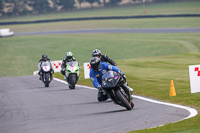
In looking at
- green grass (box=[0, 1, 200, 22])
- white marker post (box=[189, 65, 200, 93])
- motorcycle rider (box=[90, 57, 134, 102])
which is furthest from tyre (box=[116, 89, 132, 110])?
green grass (box=[0, 1, 200, 22])

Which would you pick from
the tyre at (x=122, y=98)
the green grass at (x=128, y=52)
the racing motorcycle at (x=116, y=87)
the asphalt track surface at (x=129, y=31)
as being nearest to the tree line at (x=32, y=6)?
the asphalt track surface at (x=129, y=31)

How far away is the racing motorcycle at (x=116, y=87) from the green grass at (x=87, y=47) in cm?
2601

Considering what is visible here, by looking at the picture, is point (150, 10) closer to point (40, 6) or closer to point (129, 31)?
point (129, 31)

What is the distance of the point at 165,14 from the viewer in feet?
235

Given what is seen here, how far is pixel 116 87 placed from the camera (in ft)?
35.3

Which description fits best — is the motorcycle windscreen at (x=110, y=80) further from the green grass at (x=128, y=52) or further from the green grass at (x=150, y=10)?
the green grass at (x=150, y=10)

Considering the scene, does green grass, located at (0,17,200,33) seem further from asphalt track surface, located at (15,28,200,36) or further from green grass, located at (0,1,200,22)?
green grass, located at (0,1,200,22)

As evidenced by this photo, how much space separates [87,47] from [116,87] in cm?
3700

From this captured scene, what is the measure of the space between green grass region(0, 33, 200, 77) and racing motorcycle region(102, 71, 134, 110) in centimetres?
2601

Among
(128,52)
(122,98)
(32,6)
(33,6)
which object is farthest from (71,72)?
(32,6)

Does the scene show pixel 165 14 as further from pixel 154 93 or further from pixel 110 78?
pixel 110 78

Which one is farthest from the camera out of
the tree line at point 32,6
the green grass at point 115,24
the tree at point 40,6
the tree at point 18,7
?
the tree at point 40,6

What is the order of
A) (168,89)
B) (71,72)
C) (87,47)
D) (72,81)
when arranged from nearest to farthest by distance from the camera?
(168,89)
(72,81)
(71,72)
(87,47)

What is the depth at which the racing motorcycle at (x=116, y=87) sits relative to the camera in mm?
10594
